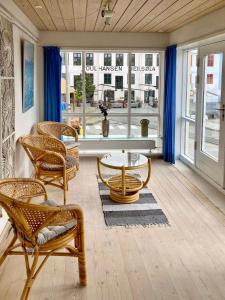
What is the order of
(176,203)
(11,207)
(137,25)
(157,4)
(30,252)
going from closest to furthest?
(11,207) → (30,252) → (157,4) → (176,203) → (137,25)

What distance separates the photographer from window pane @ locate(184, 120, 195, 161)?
6.66 meters

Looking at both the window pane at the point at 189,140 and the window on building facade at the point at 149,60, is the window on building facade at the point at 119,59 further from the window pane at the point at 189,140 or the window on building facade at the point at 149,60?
the window pane at the point at 189,140

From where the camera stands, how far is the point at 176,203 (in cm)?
479

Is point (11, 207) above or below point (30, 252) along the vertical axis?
above

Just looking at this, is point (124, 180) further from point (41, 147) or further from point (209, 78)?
point (209, 78)

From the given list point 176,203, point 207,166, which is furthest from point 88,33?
point 176,203

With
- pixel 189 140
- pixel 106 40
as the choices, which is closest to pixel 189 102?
pixel 189 140

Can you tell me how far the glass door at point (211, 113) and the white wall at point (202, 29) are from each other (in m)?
0.22

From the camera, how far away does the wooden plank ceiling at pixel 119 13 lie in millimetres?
4316

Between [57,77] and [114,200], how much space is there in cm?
299

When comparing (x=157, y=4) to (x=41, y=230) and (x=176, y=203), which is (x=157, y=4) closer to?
(x=176, y=203)

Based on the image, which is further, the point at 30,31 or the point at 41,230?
the point at 30,31

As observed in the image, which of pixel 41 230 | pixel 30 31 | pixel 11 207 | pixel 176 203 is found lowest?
pixel 176 203

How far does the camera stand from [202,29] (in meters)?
5.39
